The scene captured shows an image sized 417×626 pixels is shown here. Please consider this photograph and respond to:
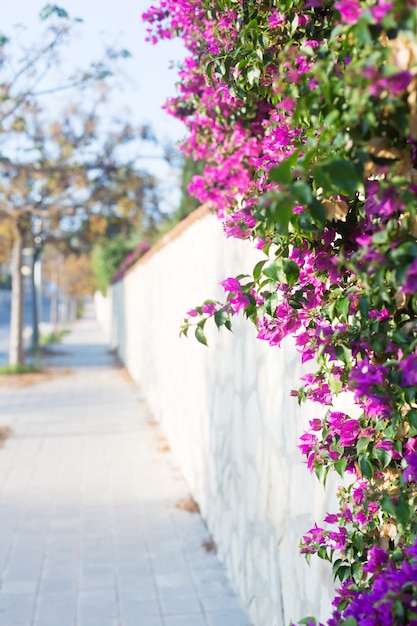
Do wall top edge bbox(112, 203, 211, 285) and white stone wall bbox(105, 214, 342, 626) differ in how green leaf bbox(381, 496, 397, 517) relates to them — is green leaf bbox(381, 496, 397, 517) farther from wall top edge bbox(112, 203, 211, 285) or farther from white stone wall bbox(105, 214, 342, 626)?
wall top edge bbox(112, 203, 211, 285)

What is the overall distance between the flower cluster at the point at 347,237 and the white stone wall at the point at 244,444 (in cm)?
52

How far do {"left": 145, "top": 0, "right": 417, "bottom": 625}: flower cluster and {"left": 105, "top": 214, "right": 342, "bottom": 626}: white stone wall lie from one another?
516 mm

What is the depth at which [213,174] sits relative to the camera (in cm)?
409

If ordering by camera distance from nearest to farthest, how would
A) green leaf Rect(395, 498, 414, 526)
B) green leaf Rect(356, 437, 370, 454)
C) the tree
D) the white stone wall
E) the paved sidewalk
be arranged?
green leaf Rect(395, 498, 414, 526) → green leaf Rect(356, 437, 370, 454) → the white stone wall → the paved sidewalk → the tree

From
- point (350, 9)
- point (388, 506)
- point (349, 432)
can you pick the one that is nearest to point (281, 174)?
point (350, 9)

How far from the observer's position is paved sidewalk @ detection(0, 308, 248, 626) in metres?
4.00

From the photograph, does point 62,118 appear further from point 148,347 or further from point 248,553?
point 248,553

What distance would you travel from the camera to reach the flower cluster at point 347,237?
4.66 ft

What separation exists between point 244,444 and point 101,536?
1.66 metres

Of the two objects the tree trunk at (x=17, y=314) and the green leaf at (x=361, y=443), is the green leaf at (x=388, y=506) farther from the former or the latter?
the tree trunk at (x=17, y=314)

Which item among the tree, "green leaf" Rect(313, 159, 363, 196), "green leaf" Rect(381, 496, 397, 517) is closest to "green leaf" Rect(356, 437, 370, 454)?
"green leaf" Rect(381, 496, 397, 517)

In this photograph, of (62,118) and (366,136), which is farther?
(62,118)

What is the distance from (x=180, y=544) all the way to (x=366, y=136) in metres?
4.07

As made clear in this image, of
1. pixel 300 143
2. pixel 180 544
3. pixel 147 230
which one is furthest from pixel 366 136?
pixel 147 230
